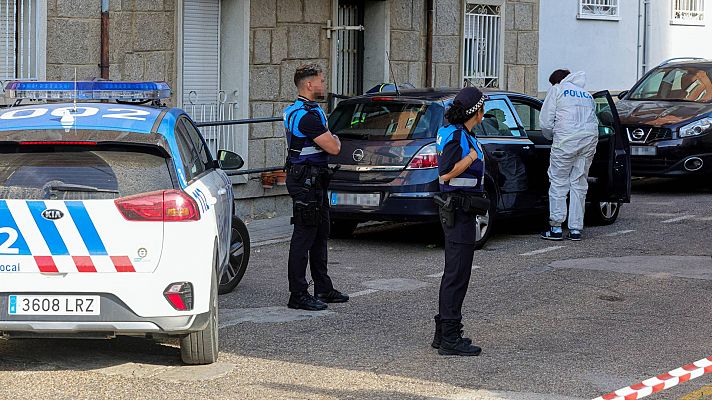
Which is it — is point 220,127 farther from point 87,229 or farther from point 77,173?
point 87,229

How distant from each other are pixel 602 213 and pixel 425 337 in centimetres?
647

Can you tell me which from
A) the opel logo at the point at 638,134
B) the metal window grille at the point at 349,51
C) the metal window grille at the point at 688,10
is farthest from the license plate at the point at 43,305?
the metal window grille at the point at 688,10

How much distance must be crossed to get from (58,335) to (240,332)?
72.9 inches

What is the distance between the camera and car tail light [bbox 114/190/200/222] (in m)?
7.09

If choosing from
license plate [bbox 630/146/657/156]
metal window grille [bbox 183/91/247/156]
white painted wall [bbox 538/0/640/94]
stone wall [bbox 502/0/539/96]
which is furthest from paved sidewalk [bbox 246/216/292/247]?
white painted wall [bbox 538/0/640/94]

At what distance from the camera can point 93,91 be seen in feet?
28.0

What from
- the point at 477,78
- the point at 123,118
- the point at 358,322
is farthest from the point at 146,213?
the point at 477,78

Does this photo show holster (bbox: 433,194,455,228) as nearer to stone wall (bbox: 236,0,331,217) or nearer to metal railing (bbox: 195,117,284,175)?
metal railing (bbox: 195,117,284,175)

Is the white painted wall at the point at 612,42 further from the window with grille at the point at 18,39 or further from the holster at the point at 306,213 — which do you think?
the holster at the point at 306,213

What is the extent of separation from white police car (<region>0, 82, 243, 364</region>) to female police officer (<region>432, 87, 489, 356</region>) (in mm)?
1526

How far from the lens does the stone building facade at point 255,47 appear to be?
14062 millimetres

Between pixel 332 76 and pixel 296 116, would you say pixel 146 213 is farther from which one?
pixel 332 76

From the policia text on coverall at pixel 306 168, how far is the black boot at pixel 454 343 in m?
1.65

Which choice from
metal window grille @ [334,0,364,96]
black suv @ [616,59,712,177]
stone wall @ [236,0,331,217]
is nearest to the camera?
stone wall @ [236,0,331,217]
